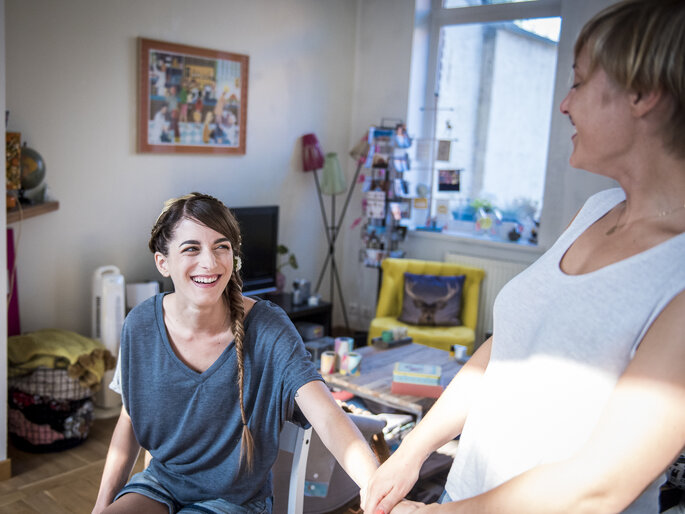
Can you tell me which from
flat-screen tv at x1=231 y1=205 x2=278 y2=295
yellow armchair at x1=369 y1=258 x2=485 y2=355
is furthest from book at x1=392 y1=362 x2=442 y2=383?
flat-screen tv at x1=231 y1=205 x2=278 y2=295

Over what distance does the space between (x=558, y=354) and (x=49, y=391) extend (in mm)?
2985

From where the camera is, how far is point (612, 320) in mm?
847

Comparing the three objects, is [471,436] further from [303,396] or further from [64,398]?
[64,398]

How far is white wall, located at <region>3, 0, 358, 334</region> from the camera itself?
3721 millimetres

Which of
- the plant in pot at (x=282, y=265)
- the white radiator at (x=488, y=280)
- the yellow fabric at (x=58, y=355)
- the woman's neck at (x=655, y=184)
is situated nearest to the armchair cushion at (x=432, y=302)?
the white radiator at (x=488, y=280)

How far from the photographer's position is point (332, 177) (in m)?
5.33

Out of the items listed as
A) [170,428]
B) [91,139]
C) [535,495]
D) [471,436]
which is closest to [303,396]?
[170,428]

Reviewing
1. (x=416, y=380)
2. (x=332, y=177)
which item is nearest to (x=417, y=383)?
(x=416, y=380)

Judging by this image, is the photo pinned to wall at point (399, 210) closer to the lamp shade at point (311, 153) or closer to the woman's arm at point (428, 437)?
the lamp shade at point (311, 153)

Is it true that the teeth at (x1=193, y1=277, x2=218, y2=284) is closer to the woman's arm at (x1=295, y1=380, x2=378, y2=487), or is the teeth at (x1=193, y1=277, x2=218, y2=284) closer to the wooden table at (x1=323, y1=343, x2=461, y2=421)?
the woman's arm at (x1=295, y1=380, x2=378, y2=487)

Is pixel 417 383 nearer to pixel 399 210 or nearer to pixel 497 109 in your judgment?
pixel 399 210

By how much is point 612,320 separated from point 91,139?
12.1ft

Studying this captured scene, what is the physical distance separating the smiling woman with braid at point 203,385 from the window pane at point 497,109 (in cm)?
387

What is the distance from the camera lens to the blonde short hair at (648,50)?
2.56 feet
